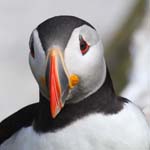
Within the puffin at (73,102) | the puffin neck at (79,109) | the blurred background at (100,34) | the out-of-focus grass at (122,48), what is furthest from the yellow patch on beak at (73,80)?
the out-of-focus grass at (122,48)

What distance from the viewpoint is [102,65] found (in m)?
2.47

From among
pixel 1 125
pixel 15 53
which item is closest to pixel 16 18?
pixel 15 53

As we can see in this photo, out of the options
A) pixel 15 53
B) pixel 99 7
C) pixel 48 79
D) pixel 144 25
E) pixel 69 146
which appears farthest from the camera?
→ pixel 99 7

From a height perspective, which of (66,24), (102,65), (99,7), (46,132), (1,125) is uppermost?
(66,24)

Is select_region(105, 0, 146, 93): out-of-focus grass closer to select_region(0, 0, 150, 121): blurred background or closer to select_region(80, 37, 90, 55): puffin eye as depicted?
select_region(0, 0, 150, 121): blurred background

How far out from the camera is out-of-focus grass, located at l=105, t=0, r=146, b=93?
477cm

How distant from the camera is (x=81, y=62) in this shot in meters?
2.35

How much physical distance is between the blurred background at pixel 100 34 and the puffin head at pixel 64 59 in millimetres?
1787

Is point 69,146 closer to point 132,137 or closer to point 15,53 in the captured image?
point 132,137

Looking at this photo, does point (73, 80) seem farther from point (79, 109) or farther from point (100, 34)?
point (100, 34)

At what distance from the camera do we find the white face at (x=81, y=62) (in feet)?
7.67

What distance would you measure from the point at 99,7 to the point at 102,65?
337 cm

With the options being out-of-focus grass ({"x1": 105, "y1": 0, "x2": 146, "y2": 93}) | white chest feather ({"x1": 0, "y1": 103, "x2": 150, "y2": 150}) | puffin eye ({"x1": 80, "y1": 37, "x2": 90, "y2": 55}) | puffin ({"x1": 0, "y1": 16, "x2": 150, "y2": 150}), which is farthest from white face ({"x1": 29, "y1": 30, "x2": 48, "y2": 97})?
out-of-focus grass ({"x1": 105, "y1": 0, "x2": 146, "y2": 93})

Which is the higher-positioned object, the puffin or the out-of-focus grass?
the puffin
